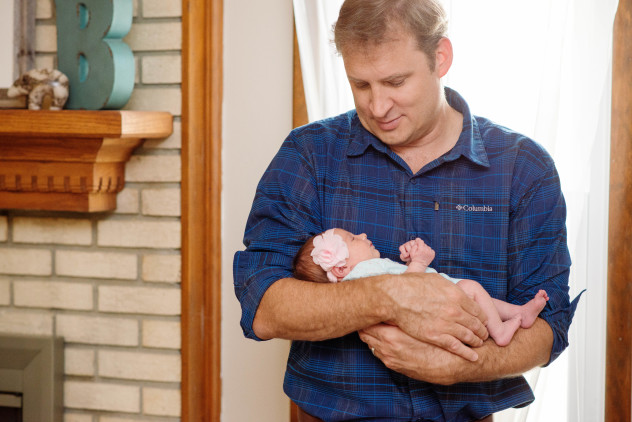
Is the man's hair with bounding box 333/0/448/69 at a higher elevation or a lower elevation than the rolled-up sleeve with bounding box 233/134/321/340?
higher

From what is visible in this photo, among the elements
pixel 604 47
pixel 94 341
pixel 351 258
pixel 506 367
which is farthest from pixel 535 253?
pixel 94 341

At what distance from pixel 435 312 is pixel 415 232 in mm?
252

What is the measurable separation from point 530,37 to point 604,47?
8.3 inches

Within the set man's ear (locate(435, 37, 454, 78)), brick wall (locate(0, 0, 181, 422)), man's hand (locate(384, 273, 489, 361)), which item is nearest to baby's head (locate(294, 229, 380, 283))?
man's hand (locate(384, 273, 489, 361))

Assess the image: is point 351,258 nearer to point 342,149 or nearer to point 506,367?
point 342,149

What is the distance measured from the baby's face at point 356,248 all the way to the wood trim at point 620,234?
899mm

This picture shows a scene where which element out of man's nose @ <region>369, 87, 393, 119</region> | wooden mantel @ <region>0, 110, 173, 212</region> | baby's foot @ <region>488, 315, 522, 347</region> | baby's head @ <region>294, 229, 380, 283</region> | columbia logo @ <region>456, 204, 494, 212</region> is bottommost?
baby's foot @ <region>488, 315, 522, 347</region>

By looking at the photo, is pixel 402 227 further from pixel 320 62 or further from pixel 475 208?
pixel 320 62

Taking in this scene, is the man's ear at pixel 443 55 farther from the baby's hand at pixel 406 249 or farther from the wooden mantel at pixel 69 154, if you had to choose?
the wooden mantel at pixel 69 154

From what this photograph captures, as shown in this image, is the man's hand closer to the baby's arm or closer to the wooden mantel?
the baby's arm

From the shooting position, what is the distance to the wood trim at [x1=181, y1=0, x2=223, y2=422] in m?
2.28

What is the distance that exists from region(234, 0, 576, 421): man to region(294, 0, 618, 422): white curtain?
1.27ft

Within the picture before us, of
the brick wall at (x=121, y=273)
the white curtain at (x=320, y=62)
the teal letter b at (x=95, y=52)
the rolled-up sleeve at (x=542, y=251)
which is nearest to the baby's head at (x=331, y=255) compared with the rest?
the rolled-up sleeve at (x=542, y=251)

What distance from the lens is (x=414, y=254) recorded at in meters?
1.60
